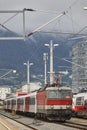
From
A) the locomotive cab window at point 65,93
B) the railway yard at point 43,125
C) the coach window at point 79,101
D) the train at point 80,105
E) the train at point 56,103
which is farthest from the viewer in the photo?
the coach window at point 79,101

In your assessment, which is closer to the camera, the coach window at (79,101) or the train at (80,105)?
the train at (80,105)

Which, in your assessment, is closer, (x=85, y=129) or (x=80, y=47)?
(x=85, y=129)

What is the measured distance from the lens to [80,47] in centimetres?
19938

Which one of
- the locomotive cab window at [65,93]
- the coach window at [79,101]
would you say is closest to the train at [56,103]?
the locomotive cab window at [65,93]

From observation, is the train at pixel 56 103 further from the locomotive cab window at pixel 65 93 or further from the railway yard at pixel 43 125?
the railway yard at pixel 43 125

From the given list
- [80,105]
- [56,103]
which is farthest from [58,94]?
[80,105]

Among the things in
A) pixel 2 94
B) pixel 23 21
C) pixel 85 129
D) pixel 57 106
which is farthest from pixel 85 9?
pixel 2 94

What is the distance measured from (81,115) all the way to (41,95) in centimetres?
1180

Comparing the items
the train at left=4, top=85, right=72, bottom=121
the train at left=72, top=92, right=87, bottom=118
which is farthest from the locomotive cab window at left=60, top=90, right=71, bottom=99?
the train at left=72, top=92, right=87, bottom=118

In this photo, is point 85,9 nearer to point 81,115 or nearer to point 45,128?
point 45,128

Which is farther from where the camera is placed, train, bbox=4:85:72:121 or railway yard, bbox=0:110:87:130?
train, bbox=4:85:72:121

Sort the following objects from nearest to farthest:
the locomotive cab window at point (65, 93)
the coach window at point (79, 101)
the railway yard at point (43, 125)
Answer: the railway yard at point (43, 125) < the locomotive cab window at point (65, 93) < the coach window at point (79, 101)

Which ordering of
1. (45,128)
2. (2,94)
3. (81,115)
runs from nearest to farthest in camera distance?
(45,128)
(81,115)
(2,94)

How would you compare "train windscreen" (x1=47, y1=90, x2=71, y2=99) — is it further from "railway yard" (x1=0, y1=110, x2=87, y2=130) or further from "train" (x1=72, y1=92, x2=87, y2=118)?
"train" (x1=72, y1=92, x2=87, y2=118)
